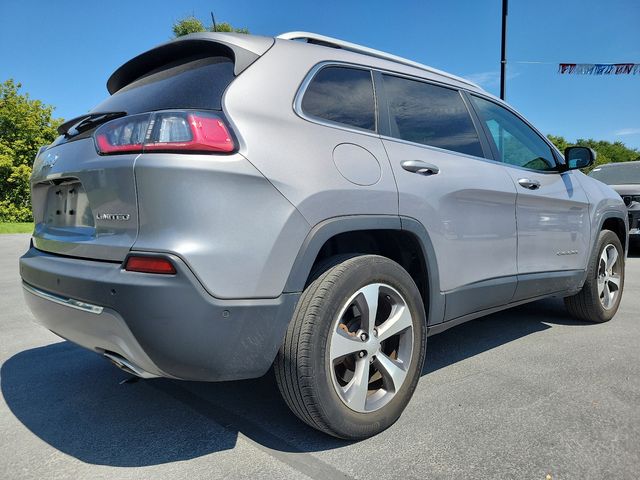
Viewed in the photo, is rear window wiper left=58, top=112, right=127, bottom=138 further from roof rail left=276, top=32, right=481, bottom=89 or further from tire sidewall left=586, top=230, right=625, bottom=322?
tire sidewall left=586, top=230, right=625, bottom=322

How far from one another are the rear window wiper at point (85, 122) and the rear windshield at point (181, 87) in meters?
0.07

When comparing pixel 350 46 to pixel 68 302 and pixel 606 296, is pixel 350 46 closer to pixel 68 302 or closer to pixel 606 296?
pixel 68 302

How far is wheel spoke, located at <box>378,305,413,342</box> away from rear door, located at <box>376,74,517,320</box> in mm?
369

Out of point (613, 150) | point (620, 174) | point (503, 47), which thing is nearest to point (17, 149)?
point (503, 47)

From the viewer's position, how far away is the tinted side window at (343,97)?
2.25 metres

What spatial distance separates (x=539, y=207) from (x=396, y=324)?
179 centimetres

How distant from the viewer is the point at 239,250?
183cm

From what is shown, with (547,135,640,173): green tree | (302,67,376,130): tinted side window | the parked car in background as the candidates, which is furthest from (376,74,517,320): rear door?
(547,135,640,173): green tree

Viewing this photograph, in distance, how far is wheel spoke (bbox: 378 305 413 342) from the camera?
2.30 meters

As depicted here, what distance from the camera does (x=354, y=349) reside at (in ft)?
7.16

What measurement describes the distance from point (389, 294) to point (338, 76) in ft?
3.58

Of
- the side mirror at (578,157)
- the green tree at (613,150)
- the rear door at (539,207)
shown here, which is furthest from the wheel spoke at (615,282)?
the green tree at (613,150)

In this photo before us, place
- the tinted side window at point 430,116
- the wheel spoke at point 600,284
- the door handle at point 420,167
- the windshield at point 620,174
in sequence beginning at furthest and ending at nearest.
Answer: the windshield at point 620,174 < the wheel spoke at point 600,284 < the tinted side window at point 430,116 < the door handle at point 420,167

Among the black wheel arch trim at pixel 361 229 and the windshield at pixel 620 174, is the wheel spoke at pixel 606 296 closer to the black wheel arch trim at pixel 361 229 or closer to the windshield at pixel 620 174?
the black wheel arch trim at pixel 361 229
